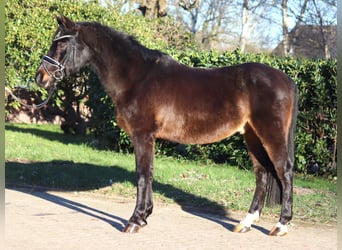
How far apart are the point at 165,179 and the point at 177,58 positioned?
3.56 meters

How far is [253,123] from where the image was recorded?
683cm

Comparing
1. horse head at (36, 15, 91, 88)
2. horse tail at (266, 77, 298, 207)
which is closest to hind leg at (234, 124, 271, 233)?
horse tail at (266, 77, 298, 207)

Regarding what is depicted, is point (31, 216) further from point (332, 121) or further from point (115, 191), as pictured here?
point (332, 121)

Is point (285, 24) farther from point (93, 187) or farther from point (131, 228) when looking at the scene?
point (131, 228)

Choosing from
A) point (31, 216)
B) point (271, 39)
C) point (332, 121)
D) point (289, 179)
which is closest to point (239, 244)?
point (289, 179)

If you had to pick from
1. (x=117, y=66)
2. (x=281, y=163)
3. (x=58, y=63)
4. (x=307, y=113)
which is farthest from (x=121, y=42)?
(x=307, y=113)

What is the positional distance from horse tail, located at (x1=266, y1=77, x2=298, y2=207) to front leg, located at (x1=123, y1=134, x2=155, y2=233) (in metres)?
1.73

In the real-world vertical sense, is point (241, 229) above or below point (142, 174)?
below

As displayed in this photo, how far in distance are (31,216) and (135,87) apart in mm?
2500

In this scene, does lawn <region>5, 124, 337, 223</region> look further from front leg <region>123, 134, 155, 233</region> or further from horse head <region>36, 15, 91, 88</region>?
horse head <region>36, 15, 91, 88</region>

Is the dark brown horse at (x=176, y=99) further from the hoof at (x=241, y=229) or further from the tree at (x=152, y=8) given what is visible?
the tree at (x=152, y=8)

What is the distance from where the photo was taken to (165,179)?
10133 mm

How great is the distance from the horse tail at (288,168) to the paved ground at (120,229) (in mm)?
382

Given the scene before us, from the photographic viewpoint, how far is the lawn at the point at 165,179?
8.46m
